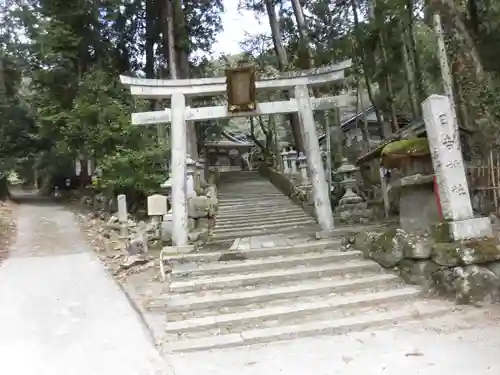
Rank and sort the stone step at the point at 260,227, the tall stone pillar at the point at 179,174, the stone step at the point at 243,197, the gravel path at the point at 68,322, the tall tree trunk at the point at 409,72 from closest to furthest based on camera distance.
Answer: the gravel path at the point at 68,322 < the tall stone pillar at the point at 179,174 < the stone step at the point at 260,227 < the tall tree trunk at the point at 409,72 < the stone step at the point at 243,197

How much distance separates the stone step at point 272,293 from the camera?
18.5 ft

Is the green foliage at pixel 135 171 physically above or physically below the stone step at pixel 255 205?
above

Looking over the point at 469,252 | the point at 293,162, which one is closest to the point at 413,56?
the point at 293,162

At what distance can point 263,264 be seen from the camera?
265 inches

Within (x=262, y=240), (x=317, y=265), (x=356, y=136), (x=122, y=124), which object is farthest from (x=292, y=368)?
(x=356, y=136)

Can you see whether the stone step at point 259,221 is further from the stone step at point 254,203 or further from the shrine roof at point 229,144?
the shrine roof at point 229,144

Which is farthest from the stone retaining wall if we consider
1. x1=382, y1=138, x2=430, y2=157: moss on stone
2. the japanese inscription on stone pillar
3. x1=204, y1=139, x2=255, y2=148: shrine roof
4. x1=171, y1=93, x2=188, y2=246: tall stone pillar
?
x1=204, y1=139, x2=255, y2=148: shrine roof

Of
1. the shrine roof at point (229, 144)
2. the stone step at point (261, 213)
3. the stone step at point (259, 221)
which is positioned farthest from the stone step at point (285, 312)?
the shrine roof at point (229, 144)

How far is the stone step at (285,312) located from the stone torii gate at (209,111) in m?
2.59

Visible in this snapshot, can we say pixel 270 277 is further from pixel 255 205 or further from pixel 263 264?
pixel 255 205

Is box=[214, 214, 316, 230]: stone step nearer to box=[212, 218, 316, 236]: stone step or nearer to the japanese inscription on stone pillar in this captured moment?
box=[212, 218, 316, 236]: stone step

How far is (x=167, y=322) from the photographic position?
5.30 metres

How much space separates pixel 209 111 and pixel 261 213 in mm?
5762

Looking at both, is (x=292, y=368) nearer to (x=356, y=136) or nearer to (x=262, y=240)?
(x=262, y=240)
